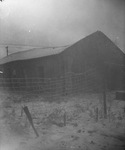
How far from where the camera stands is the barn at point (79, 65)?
14.7 meters

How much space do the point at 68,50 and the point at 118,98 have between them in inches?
212

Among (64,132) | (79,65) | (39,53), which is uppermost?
(39,53)

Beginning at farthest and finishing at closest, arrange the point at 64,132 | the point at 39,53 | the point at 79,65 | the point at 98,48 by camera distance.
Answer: the point at 39,53, the point at 98,48, the point at 79,65, the point at 64,132

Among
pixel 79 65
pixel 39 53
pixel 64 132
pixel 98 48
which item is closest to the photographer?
pixel 64 132

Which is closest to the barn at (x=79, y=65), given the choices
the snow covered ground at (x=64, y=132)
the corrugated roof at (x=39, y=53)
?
the corrugated roof at (x=39, y=53)

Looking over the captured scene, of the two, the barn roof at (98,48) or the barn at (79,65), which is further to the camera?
the barn roof at (98,48)

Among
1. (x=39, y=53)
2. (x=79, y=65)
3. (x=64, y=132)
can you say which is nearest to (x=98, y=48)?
(x=79, y=65)

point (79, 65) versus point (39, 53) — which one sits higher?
point (39, 53)

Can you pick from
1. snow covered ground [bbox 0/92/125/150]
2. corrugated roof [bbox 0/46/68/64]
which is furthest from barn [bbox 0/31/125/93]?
snow covered ground [bbox 0/92/125/150]

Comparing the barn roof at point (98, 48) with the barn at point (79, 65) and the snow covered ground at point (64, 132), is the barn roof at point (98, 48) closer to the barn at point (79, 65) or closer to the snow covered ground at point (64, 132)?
the barn at point (79, 65)

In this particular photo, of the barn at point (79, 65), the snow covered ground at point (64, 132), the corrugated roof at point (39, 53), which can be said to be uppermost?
the corrugated roof at point (39, 53)

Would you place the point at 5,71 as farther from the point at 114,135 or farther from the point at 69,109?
the point at 114,135

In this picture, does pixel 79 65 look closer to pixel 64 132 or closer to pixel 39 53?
pixel 39 53

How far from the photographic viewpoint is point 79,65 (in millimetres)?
15969
